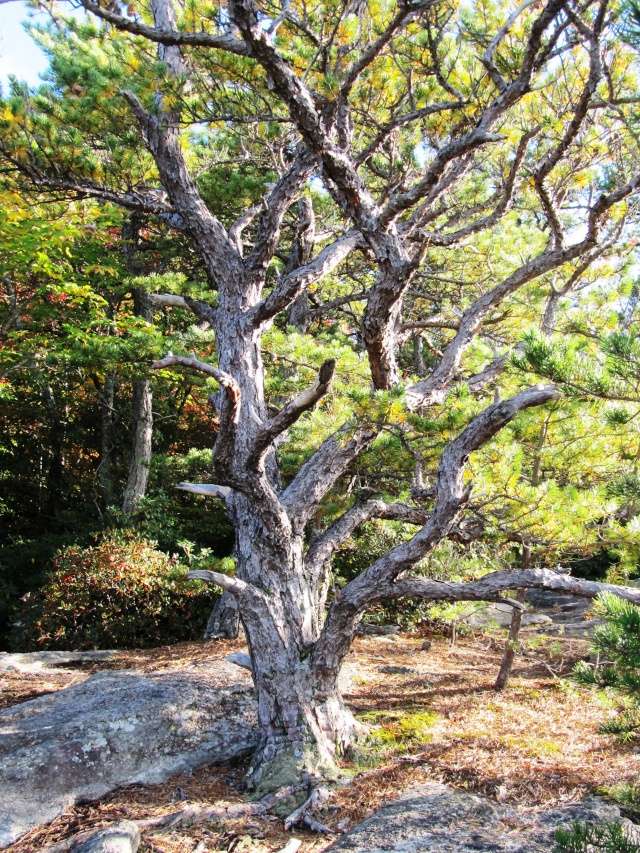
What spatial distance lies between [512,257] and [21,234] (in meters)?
5.17

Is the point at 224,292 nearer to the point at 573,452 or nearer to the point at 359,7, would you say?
the point at 359,7

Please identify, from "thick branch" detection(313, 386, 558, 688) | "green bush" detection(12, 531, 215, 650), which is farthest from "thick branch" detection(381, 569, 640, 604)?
"green bush" detection(12, 531, 215, 650)

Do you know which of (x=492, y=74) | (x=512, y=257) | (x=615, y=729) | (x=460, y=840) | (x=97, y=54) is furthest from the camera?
(x=512, y=257)

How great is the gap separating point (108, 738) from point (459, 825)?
230 centimetres

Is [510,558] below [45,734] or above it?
above

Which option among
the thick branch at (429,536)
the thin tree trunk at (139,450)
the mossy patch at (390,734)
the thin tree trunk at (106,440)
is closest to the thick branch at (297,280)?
the thick branch at (429,536)

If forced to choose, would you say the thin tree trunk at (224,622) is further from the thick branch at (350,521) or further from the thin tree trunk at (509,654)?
the thick branch at (350,521)

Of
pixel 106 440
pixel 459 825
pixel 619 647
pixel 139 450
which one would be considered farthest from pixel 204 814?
pixel 106 440

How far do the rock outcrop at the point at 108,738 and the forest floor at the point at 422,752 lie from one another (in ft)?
0.44

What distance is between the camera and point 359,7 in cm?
408

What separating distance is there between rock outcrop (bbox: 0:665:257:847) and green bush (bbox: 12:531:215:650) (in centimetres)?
232

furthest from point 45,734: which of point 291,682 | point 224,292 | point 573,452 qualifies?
point 573,452

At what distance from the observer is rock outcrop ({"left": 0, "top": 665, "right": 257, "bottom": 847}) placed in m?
3.58

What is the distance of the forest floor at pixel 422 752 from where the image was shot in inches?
130
